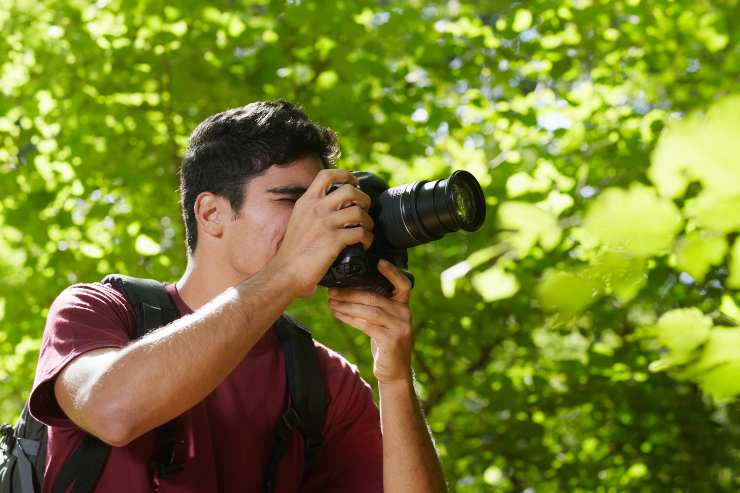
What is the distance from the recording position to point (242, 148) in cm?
207

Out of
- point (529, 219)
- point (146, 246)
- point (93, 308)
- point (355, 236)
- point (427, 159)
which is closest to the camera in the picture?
point (529, 219)

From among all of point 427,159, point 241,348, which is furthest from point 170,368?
point 427,159

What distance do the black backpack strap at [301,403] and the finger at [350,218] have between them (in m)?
0.47

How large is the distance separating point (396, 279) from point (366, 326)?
0.12 m

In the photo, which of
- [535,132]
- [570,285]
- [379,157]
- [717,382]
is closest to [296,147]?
[570,285]

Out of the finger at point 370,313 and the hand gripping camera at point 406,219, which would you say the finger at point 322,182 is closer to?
the hand gripping camera at point 406,219

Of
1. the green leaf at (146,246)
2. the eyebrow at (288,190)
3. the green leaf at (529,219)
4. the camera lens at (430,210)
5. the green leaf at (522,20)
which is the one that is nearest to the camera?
the green leaf at (529,219)

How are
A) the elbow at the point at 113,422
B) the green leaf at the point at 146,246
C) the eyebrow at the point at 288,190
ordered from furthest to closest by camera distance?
the green leaf at the point at 146,246 → the eyebrow at the point at 288,190 → the elbow at the point at 113,422

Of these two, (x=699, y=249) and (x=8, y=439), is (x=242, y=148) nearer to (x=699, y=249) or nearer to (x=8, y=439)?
(x=8, y=439)

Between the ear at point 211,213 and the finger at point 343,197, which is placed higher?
the finger at point 343,197

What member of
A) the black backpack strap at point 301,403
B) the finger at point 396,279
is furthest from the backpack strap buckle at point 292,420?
the finger at point 396,279

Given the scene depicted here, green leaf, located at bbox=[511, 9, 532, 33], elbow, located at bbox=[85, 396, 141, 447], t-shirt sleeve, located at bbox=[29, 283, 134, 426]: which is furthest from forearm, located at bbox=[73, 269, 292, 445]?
green leaf, located at bbox=[511, 9, 532, 33]

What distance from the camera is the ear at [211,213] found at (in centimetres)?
203

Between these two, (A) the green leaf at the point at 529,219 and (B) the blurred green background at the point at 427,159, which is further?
(B) the blurred green background at the point at 427,159
